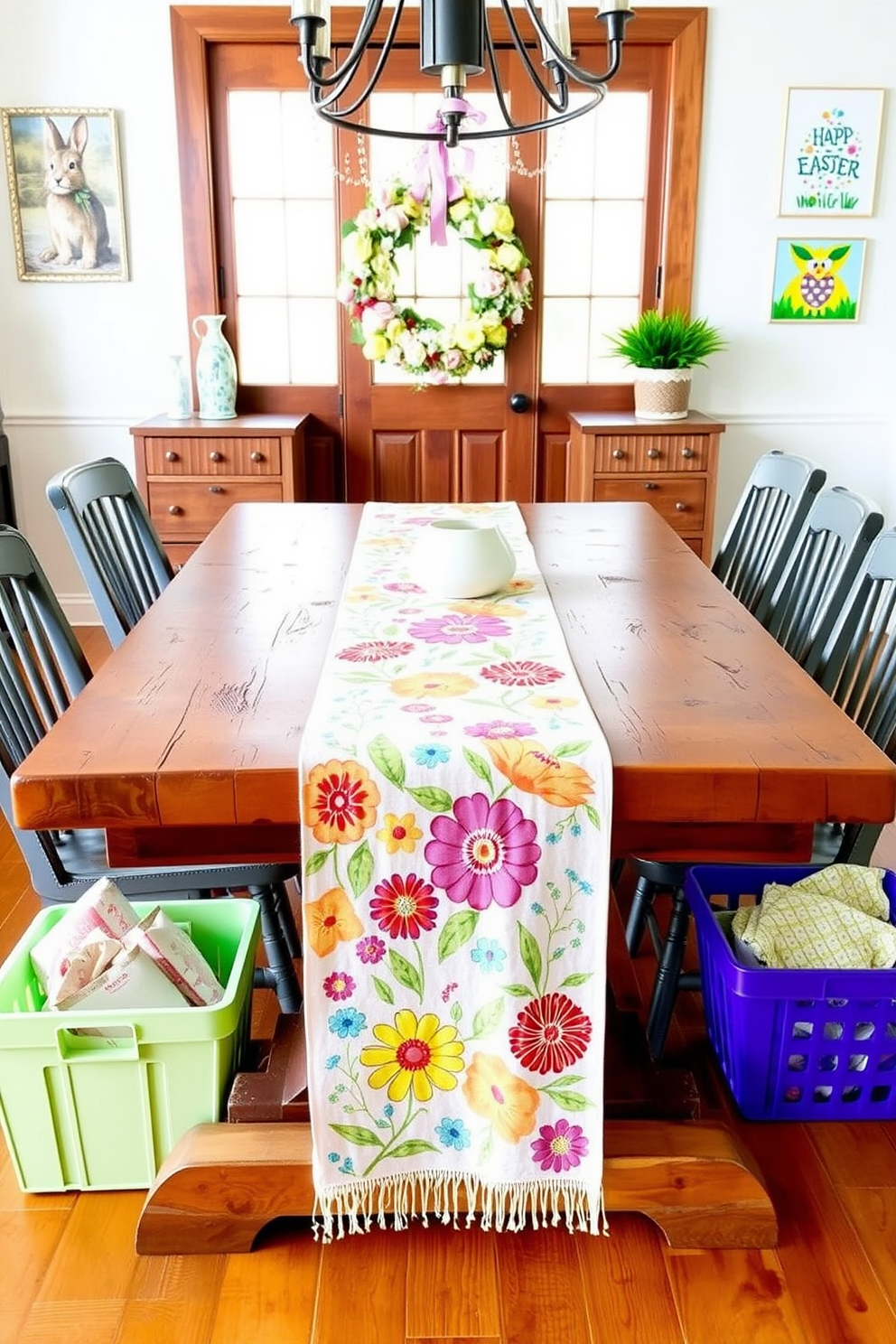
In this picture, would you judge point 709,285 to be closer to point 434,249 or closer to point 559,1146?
point 434,249

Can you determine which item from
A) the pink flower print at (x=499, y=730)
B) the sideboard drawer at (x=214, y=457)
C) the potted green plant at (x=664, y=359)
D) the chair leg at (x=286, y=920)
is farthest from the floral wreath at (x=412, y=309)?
the pink flower print at (x=499, y=730)

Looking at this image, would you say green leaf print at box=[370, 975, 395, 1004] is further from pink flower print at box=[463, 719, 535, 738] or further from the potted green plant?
the potted green plant

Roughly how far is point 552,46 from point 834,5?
9.67ft

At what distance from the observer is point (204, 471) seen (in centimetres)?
409

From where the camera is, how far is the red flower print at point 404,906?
4.80 feet

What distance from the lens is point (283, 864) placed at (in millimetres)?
1882

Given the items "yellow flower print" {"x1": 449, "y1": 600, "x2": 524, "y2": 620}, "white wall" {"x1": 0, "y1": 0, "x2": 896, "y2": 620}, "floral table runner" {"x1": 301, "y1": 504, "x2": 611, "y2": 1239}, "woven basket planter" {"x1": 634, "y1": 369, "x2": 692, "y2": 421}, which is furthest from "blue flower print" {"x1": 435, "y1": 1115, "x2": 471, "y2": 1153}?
"white wall" {"x1": 0, "y1": 0, "x2": 896, "y2": 620}

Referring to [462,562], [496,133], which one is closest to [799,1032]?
[462,562]

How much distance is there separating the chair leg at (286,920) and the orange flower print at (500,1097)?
586 mm

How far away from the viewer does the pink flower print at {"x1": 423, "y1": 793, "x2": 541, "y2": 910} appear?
1.42 metres

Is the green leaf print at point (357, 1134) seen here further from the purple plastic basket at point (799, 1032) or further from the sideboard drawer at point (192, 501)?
the sideboard drawer at point (192, 501)

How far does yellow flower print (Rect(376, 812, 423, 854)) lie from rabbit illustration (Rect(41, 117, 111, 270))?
357cm

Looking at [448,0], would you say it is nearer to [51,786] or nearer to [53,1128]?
[51,786]

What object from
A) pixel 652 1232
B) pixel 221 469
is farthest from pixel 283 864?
pixel 221 469
